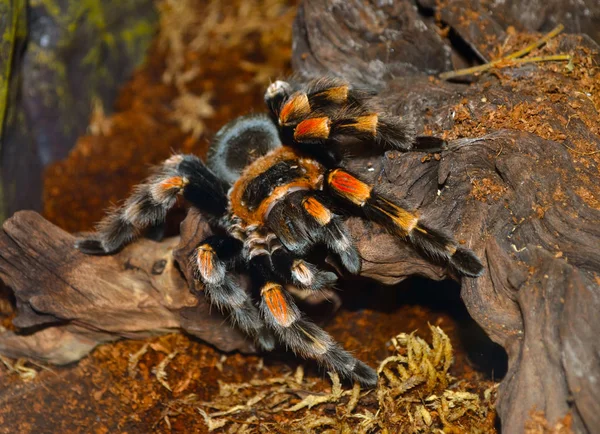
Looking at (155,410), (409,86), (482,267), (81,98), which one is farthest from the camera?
(81,98)

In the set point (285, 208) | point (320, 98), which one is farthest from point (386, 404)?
point (320, 98)

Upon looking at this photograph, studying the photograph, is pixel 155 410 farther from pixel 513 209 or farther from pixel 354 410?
pixel 513 209

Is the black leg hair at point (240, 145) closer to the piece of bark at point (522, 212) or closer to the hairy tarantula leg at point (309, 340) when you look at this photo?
the piece of bark at point (522, 212)

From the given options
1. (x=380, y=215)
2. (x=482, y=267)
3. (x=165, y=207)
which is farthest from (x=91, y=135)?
(x=482, y=267)

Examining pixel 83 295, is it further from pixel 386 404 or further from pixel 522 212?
pixel 522 212

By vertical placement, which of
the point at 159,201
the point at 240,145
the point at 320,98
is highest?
the point at 320,98

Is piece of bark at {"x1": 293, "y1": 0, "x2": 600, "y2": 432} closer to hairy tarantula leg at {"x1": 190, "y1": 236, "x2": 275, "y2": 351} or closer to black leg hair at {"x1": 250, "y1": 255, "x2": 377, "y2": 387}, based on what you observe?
black leg hair at {"x1": 250, "y1": 255, "x2": 377, "y2": 387}

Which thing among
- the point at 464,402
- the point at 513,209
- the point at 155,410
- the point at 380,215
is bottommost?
the point at 155,410

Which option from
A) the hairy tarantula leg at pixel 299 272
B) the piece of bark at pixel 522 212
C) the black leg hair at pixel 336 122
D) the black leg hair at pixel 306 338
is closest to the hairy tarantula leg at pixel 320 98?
the black leg hair at pixel 336 122
